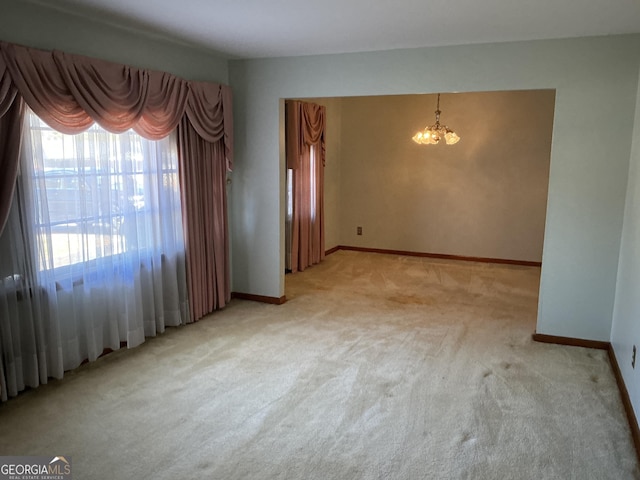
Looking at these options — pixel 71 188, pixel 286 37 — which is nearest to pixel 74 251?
pixel 71 188

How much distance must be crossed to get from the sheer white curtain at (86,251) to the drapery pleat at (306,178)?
2066 mm

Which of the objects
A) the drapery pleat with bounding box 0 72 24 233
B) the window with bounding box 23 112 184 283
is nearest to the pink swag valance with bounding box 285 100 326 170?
the window with bounding box 23 112 184 283

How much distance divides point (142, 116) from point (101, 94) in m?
0.40

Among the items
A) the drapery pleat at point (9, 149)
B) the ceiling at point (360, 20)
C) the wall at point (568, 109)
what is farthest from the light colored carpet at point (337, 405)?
the ceiling at point (360, 20)

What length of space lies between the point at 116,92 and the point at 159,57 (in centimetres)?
74

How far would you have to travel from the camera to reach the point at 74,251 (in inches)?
131

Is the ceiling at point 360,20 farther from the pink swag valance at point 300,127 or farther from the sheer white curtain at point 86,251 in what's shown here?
the pink swag valance at point 300,127

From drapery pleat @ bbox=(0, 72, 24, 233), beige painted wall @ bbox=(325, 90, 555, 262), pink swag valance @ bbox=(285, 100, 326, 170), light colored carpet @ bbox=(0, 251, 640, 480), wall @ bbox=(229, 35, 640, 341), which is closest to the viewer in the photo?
light colored carpet @ bbox=(0, 251, 640, 480)

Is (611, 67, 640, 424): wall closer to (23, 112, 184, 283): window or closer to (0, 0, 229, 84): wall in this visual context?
(23, 112, 184, 283): window

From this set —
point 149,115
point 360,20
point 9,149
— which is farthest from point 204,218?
point 360,20

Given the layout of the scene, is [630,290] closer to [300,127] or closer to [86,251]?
[86,251]

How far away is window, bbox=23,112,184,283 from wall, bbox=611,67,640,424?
3488mm

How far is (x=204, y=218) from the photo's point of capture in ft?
14.9

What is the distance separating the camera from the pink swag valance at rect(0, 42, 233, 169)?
9.22 ft
